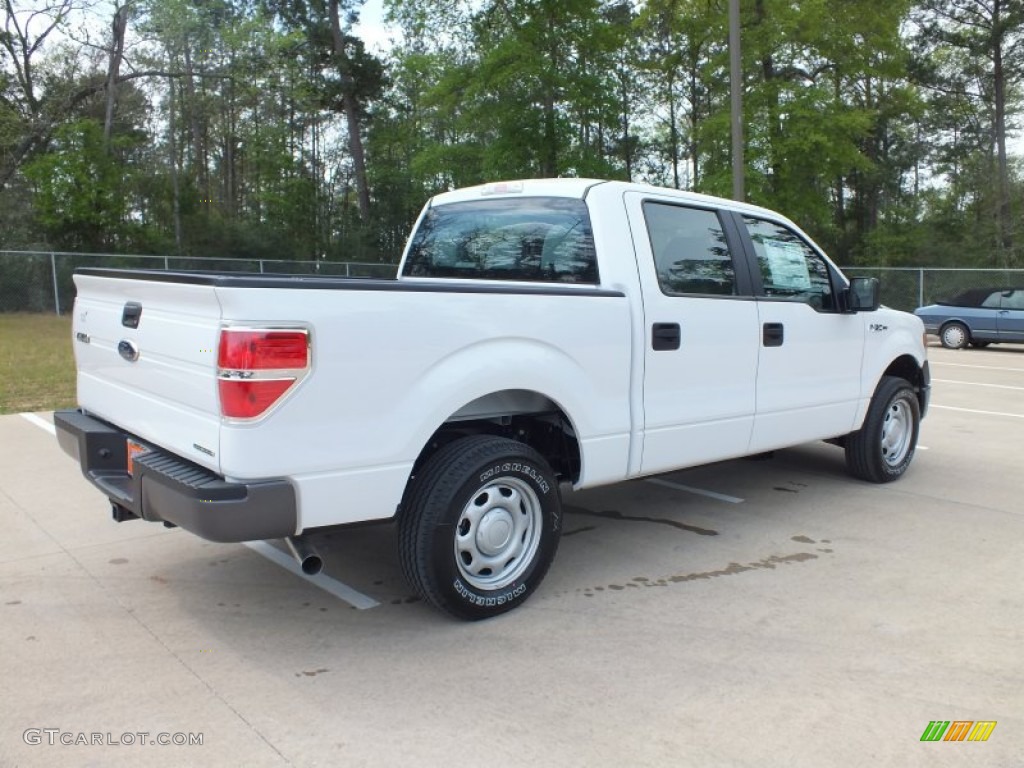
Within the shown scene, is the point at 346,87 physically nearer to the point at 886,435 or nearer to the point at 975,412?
the point at 975,412

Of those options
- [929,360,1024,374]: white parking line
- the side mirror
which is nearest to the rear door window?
the side mirror

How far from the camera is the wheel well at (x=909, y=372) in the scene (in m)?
6.66

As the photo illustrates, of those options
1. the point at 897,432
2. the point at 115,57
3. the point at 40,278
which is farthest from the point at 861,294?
the point at 115,57

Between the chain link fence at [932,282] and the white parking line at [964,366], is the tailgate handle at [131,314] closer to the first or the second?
the white parking line at [964,366]

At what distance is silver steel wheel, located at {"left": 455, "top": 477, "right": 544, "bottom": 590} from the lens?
151 inches

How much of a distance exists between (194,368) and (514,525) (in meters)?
1.60

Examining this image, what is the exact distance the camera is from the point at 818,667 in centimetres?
349

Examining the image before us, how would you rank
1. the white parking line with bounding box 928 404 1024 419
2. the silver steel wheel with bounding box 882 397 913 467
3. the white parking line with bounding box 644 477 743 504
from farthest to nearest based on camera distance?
the white parking line with bounding box 928 404 1024 419, the silver steel wheel with bounding box 882 397 913 467, the white parking line with bounding box 644 477 743 504

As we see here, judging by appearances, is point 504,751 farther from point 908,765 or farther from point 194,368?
point 194,368

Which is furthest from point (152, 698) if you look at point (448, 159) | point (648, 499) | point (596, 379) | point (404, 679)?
point (448, 159)

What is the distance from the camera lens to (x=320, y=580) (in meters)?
4.50

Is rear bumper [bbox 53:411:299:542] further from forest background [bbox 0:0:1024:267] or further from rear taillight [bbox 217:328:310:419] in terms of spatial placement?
forest background [bbox 0:0:1024:267]

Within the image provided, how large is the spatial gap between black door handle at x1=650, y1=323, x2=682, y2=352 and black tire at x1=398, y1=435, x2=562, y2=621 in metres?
0.95

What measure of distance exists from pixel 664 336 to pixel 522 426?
2.93ft
